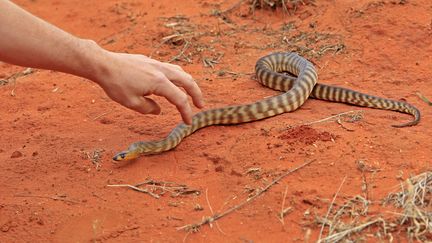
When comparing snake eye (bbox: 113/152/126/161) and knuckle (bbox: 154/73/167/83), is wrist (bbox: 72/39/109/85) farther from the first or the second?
snake eye (bbox: 113/152/126/161)

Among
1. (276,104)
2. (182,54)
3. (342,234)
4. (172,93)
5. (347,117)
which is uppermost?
(172,93)

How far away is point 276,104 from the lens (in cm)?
715

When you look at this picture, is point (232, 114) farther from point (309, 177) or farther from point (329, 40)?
point (329, 40)

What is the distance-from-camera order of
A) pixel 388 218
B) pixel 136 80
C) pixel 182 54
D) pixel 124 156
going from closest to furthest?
pixel 388 218, pixel 136 80, pixel 124 156, pixel 182 54

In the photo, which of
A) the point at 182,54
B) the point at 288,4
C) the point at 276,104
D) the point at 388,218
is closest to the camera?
the point at 388,218

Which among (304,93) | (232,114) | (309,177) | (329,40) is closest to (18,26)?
(309,177)

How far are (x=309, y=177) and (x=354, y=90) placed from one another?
2.38 metres

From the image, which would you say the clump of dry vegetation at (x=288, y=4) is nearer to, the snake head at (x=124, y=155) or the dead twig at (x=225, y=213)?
the snake head at (x=124, y=155)

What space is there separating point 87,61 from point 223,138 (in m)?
2.29

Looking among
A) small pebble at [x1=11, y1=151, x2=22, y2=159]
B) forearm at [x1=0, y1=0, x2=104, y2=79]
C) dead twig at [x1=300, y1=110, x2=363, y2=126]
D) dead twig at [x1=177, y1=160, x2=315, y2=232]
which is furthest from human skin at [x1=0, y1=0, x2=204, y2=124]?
small pebble at [x1=11, y1=151, x2=22, y2=159]

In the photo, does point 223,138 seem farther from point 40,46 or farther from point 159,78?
point 40,46

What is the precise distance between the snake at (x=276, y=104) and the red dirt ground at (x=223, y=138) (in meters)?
0.09

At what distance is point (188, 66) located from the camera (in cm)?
865

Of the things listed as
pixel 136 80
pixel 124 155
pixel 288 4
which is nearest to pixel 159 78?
pixel 136 80
